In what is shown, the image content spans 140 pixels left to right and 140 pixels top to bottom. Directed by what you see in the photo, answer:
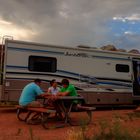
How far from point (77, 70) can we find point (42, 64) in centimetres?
167

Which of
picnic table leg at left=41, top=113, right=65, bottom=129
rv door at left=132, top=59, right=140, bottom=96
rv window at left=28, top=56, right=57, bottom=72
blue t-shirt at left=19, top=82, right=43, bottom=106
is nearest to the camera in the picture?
picnic table leg at left=41, top=113, right=65, bottom=129

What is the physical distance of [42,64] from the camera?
14.2 m

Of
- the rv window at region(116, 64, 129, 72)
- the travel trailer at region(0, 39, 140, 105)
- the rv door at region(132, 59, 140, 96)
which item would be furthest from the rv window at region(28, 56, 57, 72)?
the rv door at region(132, 59, 140, 96)

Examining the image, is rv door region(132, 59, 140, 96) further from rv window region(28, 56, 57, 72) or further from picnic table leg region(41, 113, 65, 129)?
picnic table leg region(41, 113, 65, 129)

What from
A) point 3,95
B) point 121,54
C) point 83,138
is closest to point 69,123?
point 83,138

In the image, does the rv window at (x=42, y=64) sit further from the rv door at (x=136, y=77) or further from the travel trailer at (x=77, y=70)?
the rv door at (x=136, y=77)

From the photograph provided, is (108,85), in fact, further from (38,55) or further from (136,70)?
(38,55)

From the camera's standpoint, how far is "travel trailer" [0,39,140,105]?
1351 centimetres

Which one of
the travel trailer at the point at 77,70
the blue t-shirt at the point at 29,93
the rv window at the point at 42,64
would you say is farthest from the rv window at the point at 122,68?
the blue t-shirt at the point at 29,93

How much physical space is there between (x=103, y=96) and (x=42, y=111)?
6.86 metres

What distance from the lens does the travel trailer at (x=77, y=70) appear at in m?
13.5

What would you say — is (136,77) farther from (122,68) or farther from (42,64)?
(42,64)

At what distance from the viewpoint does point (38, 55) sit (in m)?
14.1

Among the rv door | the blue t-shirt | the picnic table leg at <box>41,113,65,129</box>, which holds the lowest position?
the picnic table leg at <box>41,113,65,129</box>
